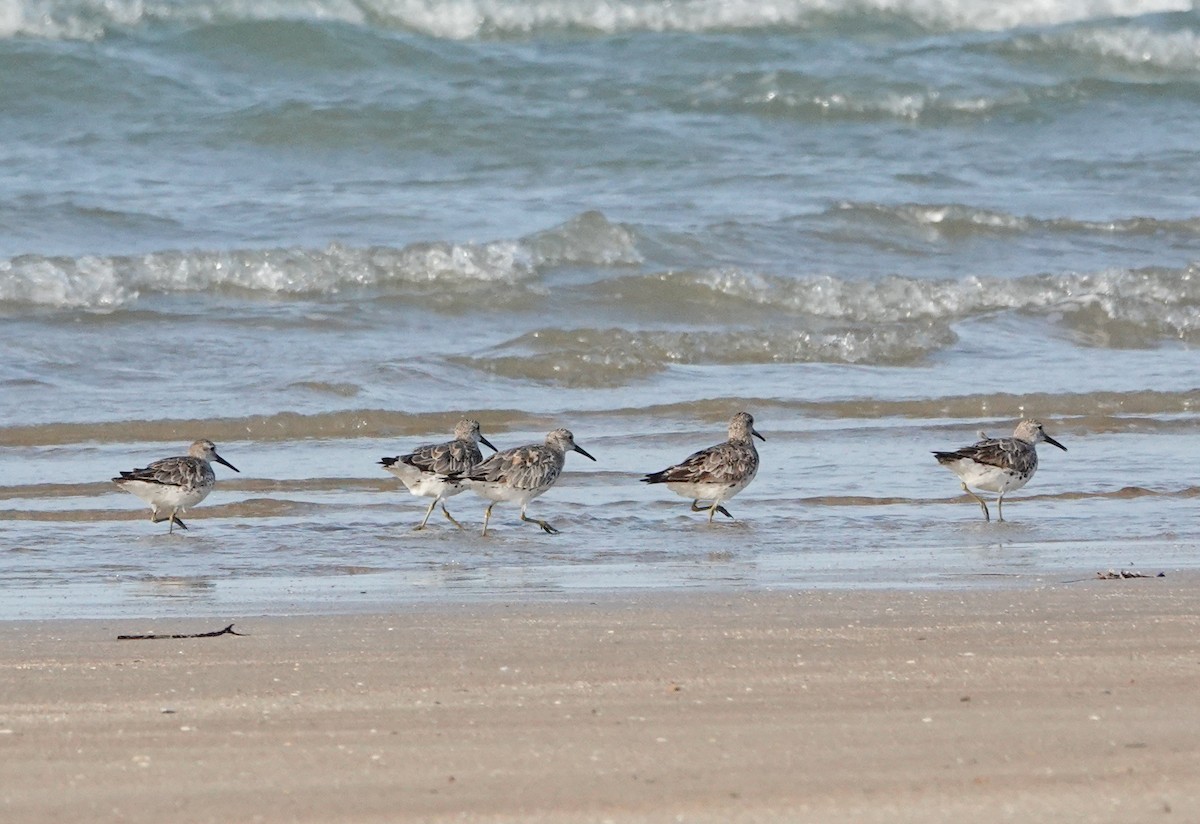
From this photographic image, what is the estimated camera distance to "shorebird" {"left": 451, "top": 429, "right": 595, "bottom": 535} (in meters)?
8.11

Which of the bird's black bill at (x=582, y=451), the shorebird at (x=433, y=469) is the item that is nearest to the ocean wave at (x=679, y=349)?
the bird's black bill at (x=582, y=451)

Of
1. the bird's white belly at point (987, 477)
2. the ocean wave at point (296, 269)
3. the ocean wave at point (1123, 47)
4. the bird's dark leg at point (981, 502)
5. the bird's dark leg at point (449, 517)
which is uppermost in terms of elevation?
the ocean wave at point (1123, 47)

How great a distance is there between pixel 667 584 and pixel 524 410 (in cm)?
447

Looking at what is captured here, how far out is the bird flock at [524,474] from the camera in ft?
26.0

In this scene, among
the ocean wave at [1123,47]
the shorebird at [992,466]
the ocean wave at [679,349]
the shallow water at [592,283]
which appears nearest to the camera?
the shallow water at [592,283]

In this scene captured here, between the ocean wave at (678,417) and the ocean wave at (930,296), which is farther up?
the ocean wave at (930,296)

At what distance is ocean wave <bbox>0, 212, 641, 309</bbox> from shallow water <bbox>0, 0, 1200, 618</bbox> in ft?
0.09

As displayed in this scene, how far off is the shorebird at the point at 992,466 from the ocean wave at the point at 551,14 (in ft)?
42.9

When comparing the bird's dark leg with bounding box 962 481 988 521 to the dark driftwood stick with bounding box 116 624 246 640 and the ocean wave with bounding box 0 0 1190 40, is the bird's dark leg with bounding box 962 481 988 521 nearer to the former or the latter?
the dark driftwood stick with bounding box 116 624 246 640

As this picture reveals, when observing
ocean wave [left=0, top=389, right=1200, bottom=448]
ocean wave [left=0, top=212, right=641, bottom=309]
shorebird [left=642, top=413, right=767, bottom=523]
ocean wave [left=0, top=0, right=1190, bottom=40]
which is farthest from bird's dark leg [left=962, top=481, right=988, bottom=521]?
ocean wave [left=0, top=0, right=1190, bottom=40]

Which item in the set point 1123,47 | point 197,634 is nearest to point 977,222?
point 1123,47

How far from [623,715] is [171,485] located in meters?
4.13

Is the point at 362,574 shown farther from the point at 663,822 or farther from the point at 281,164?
the point at 281,164

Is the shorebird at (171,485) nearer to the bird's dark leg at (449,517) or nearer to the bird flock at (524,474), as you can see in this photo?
the bird flock at (524,474)
